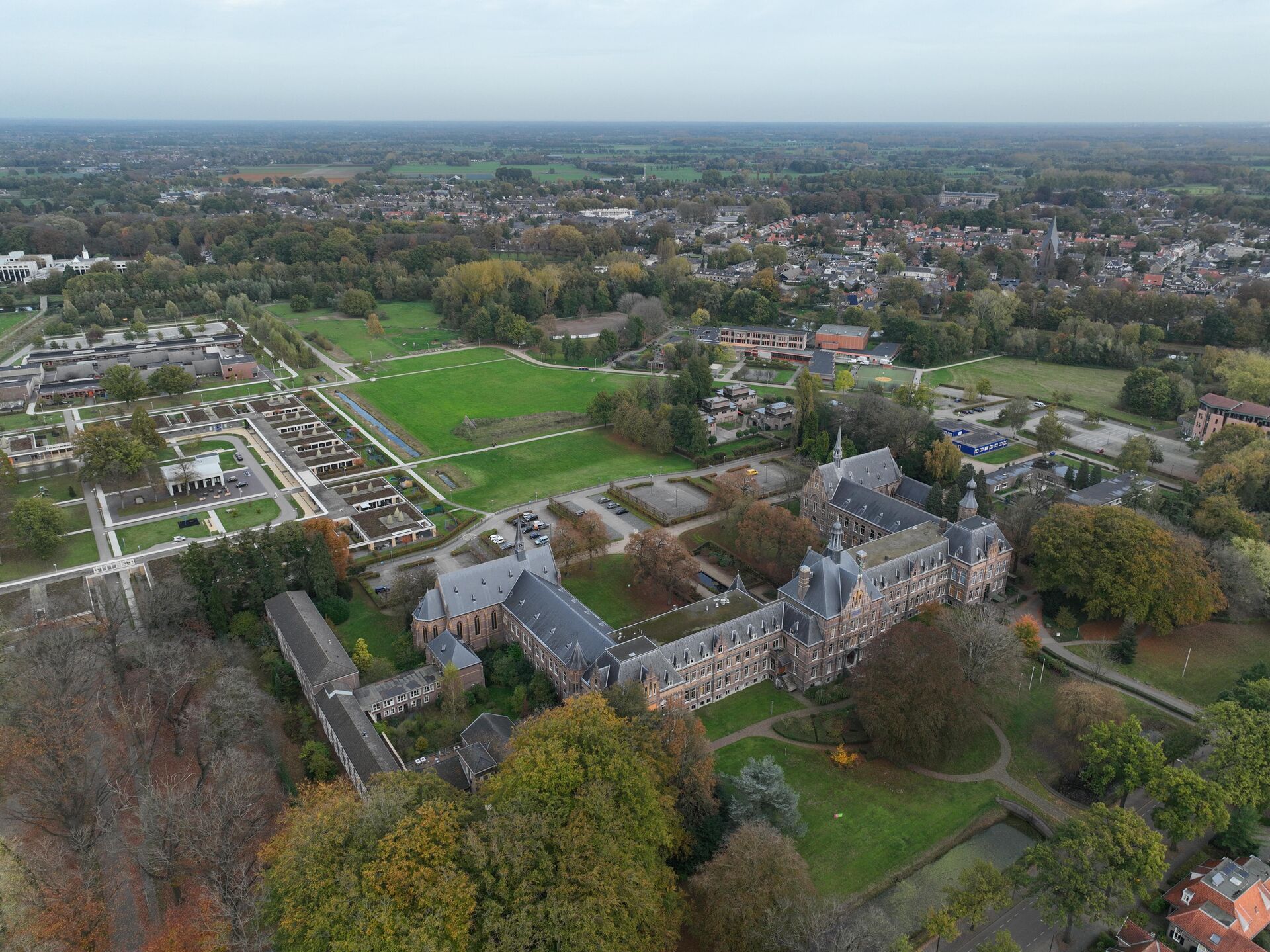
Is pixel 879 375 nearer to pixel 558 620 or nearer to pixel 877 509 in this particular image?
pixel 877 509

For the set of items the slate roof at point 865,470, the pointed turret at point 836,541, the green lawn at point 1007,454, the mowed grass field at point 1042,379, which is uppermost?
the pointed turret at point 836,541

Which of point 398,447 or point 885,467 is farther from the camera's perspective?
point 398,447

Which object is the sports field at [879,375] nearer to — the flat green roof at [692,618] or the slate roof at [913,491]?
the slate roof at [913,491]

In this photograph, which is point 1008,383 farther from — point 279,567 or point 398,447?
point 279,567

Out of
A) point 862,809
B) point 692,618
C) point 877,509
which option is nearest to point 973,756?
point 862,809

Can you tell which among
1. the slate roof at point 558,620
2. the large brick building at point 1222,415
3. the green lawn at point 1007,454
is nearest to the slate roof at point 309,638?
the slate roof at point 558,620

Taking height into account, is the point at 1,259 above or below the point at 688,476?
above

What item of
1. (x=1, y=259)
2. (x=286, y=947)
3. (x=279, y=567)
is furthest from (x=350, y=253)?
(x=286, y=947)
